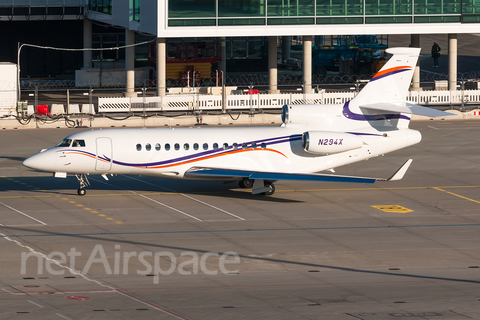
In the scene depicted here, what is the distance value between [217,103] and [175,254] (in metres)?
35.6

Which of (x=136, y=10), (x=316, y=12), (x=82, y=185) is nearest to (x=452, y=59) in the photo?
(x=316, y=12)

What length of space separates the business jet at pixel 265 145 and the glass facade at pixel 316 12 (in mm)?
25859

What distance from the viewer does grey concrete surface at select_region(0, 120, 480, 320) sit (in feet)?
67.2

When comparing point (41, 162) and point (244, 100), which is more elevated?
point (244, 100)

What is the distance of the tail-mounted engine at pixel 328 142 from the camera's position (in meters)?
34.3

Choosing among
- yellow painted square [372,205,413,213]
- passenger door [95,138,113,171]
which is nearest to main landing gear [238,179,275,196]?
yellow painted square [372,205,413,213]

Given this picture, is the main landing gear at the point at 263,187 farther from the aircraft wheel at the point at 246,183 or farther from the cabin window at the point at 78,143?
the cabin window at the point at 78,143

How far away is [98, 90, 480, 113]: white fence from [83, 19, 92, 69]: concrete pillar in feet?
61.8

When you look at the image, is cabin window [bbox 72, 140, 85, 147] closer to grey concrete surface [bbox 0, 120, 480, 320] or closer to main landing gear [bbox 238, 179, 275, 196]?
grey concrete surface [bbox 0, 120, 480, 320]

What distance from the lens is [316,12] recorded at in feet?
200

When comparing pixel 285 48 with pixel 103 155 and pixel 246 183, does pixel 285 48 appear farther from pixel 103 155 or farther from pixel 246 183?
pixel 103 155

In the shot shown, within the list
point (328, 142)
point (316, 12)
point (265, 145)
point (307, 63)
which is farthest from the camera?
point (307, 63)

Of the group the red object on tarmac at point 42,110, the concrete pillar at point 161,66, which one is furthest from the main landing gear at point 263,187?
the concrete pillar at point 161,66

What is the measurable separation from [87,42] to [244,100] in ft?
75.0
